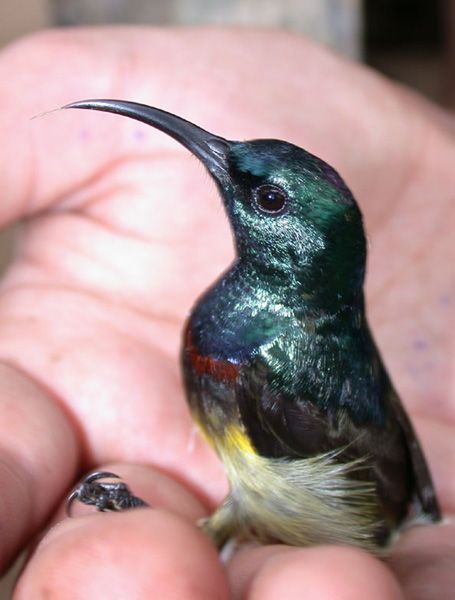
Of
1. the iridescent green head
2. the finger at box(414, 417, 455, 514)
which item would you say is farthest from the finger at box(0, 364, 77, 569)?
the finger at box(414, 417, 455, 514)

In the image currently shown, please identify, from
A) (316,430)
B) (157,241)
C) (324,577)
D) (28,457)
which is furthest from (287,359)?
(157,241)

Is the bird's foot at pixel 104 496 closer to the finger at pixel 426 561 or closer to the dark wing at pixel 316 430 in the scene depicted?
the dark wing at pixel 316 430

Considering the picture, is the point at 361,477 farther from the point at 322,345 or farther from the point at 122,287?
the point at 122,287

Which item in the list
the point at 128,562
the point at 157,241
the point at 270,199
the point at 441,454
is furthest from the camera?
the point at 157,241

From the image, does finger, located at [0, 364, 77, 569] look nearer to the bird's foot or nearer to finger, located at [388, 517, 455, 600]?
the bird's foot

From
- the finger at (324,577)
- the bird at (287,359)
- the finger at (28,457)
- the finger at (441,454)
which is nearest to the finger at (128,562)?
the finger at (324,577)

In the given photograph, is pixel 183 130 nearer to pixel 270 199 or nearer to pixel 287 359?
pixel 270 199

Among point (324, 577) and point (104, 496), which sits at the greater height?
point (324, 577)
